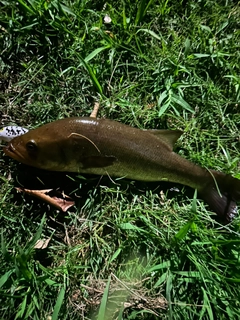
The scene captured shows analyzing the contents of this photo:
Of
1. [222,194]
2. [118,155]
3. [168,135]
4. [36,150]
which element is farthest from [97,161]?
[222,194]

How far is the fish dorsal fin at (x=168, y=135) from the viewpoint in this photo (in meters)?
3.58

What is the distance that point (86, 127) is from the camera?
3.37 metres

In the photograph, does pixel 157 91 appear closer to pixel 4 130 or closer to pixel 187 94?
pixel 187 94

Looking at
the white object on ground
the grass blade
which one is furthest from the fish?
the grass blade

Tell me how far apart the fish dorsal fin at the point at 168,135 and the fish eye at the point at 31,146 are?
0.97 m

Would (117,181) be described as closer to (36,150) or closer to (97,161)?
(97,161)

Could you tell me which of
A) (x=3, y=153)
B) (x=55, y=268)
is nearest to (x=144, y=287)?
(x=55, y=268)

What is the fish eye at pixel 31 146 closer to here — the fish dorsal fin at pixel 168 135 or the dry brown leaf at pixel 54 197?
the dry brown leaf at pixel 54 197

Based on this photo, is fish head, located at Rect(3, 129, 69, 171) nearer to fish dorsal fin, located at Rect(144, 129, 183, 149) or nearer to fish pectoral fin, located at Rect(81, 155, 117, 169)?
fish pectoral fin, located at Rect(81, 155, 117, 169)

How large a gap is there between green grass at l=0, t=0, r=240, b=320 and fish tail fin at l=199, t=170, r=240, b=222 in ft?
0.34

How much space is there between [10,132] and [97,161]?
2.66 feet

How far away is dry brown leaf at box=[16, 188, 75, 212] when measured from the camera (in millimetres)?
Answer: 3578

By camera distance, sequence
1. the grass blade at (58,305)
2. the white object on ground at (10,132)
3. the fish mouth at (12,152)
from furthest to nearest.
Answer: the white object on ground at (10,132)
the fish mouth at (12,152)
the grass blade at (58,305)

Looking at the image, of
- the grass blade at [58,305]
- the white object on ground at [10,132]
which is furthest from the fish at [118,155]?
the grass blade at [58,305]
